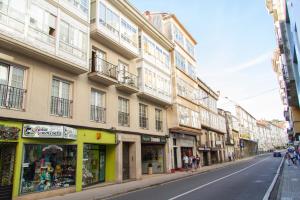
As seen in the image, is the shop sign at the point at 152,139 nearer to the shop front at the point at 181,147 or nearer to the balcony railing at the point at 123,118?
the balcony railing at the point at 123,118

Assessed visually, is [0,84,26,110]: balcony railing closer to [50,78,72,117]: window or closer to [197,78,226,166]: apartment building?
[50,78,72,117]: window

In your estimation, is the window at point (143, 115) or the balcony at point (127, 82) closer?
the balcony at point (127, 82)

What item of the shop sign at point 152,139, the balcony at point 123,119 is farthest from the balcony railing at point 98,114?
the shop sign at point 152,139

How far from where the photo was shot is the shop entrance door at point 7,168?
436 inches

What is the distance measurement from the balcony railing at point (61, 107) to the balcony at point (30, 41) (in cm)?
180

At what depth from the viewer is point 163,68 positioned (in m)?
26.3

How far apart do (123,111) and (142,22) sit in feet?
27.2

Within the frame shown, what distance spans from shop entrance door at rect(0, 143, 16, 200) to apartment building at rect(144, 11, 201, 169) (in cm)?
1699

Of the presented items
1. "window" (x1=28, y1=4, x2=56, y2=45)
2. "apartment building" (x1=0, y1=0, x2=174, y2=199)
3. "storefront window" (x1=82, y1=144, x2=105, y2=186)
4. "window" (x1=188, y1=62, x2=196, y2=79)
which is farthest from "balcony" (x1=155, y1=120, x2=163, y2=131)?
"window" (x1=28, y1=4, x2=56, y2=45)

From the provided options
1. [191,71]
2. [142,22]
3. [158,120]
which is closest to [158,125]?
[158,120]

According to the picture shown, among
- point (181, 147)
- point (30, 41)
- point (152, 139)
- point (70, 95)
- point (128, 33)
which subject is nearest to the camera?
point (30, 41)

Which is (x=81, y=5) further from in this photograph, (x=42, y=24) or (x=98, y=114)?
(x=98, y=114)

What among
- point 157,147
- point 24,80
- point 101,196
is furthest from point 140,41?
point 101,196

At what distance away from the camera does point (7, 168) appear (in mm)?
11555
